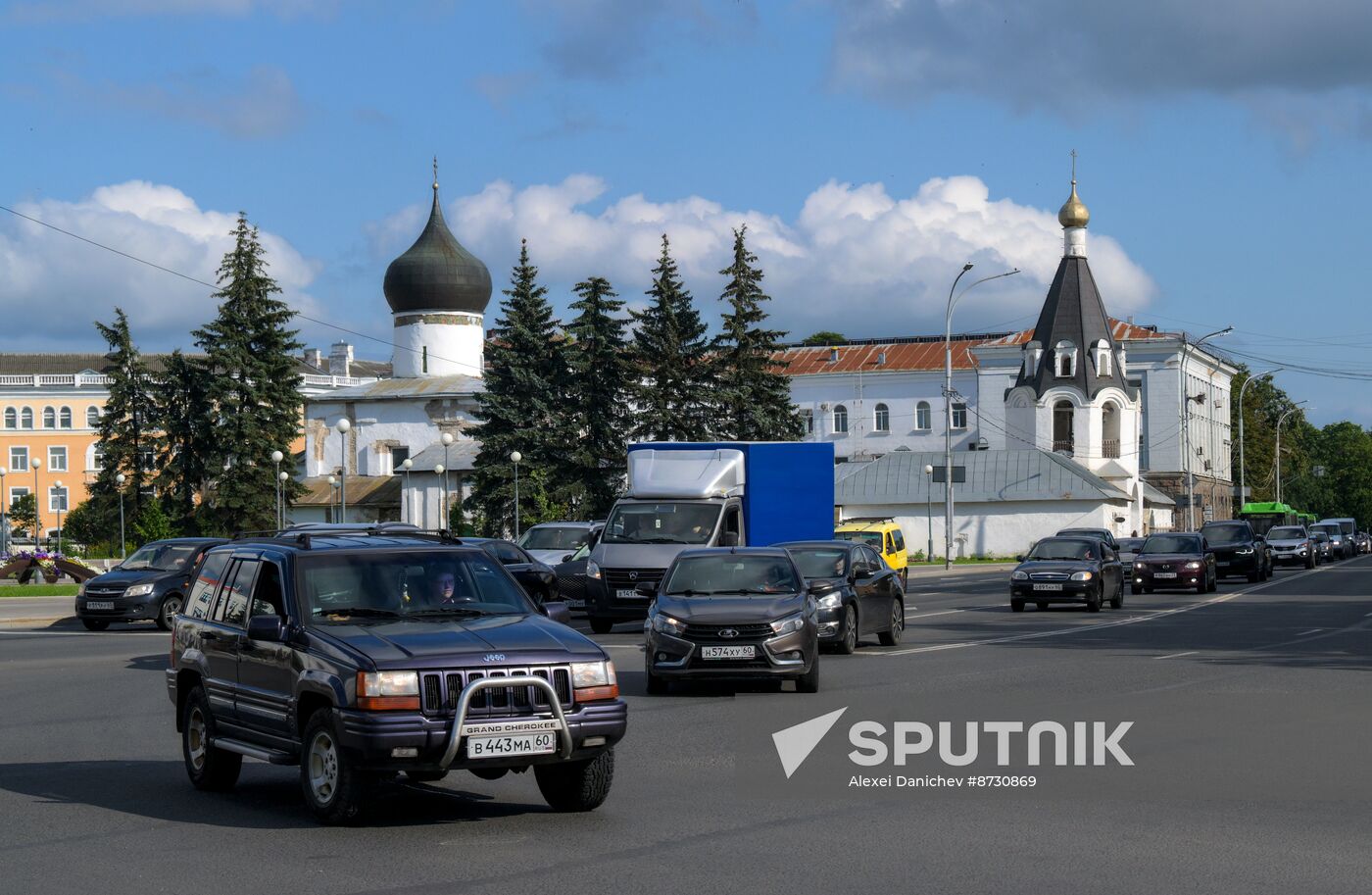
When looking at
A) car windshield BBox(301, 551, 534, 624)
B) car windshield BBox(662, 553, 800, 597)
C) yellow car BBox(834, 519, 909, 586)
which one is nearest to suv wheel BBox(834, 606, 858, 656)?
car windshield BBox(662, 553, 800, 597)

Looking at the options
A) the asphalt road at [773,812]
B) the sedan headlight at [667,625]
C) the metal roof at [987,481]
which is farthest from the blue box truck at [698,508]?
the metal roof at [987,481]

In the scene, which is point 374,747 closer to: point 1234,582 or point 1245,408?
point 1234,582

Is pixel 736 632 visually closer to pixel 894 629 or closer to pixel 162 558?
pixel 894 629

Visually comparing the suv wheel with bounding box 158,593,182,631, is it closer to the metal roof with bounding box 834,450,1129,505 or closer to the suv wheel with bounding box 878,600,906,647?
the suv wheel with bounding box 878,600,906,647

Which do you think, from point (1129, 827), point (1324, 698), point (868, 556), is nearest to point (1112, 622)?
point (868, 556)

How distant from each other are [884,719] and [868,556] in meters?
9.23

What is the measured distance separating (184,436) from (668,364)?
2122 cm

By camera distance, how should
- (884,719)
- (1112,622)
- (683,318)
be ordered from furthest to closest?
(683,318)
(1112,622)
(884,719)

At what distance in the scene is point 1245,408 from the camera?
419 feet

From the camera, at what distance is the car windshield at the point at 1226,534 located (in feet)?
164

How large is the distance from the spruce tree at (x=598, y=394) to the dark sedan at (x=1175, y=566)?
2849 centimetres

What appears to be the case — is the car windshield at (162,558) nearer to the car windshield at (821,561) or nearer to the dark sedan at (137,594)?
the dark sedan at (137,594)

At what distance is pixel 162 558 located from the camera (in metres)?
31.3

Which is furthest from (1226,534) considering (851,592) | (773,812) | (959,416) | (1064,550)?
(959,416)
